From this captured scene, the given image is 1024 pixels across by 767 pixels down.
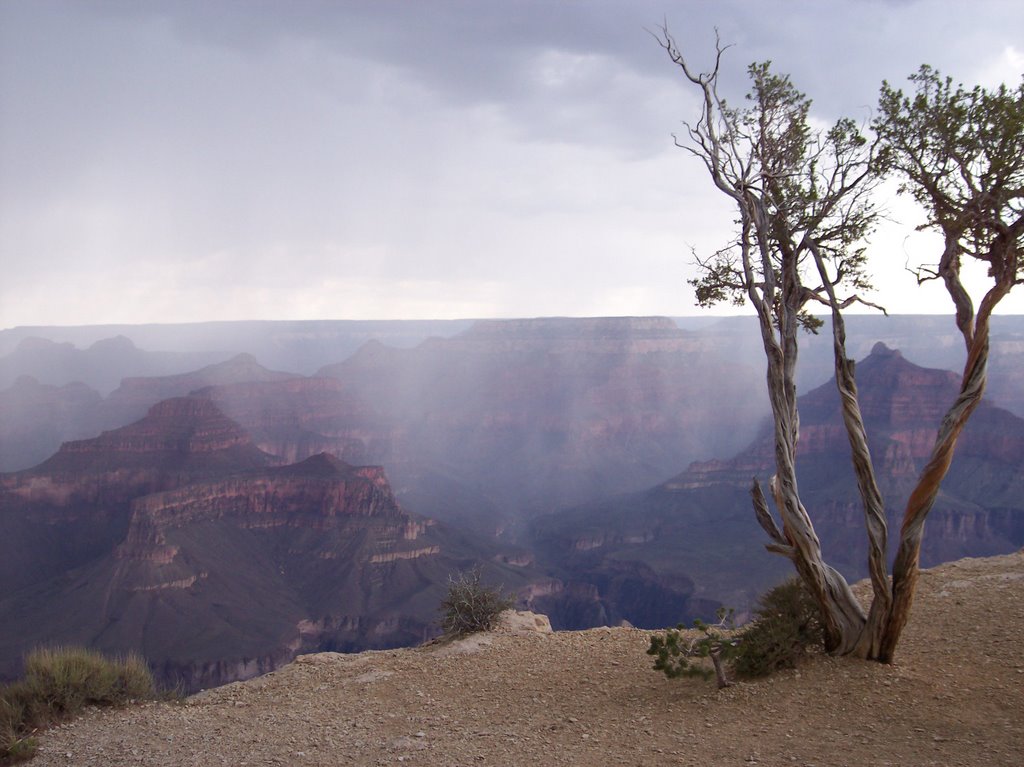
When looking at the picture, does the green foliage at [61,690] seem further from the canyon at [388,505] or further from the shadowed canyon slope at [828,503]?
the shadowed canyon slope at [828,503]

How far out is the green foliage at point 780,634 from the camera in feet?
30.8

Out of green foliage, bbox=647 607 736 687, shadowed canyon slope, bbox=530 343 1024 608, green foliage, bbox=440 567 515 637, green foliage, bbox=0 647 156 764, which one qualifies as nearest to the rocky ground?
green foliage, bbox=647 607 736 687

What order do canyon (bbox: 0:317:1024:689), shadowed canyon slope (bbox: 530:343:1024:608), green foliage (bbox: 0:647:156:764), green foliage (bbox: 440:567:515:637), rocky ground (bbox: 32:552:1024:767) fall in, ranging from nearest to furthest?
rocky ground (bbox: 32:552:1024:767), green foliage (bbox: 0:647:156:764), green foliage (bbox: 440:567:515:637), canyon (bbox: 0:317:1024:689), shadowed canyon slope (bbox: 530:343:1024:608)

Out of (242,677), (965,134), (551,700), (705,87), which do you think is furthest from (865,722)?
(242,677)

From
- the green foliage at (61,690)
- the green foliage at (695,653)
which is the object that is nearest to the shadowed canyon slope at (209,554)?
the green foliage at (61,690)

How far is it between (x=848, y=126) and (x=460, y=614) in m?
10.2

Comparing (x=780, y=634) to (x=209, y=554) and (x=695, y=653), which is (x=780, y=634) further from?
(x=209, y=554)

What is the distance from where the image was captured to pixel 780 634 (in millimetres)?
9516

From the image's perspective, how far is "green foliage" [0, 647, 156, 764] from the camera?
30.0ft

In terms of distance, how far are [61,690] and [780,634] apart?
905cm

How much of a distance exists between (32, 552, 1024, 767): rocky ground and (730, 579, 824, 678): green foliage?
25cm

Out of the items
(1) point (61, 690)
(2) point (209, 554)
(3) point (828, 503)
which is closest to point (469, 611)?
(1) point (61, 690)

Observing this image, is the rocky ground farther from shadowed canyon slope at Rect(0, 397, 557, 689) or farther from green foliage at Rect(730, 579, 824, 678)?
shadowed canyon slope at Rect(0, 397, 557, 689)

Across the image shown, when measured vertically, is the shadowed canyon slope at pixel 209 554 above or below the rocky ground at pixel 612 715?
below
